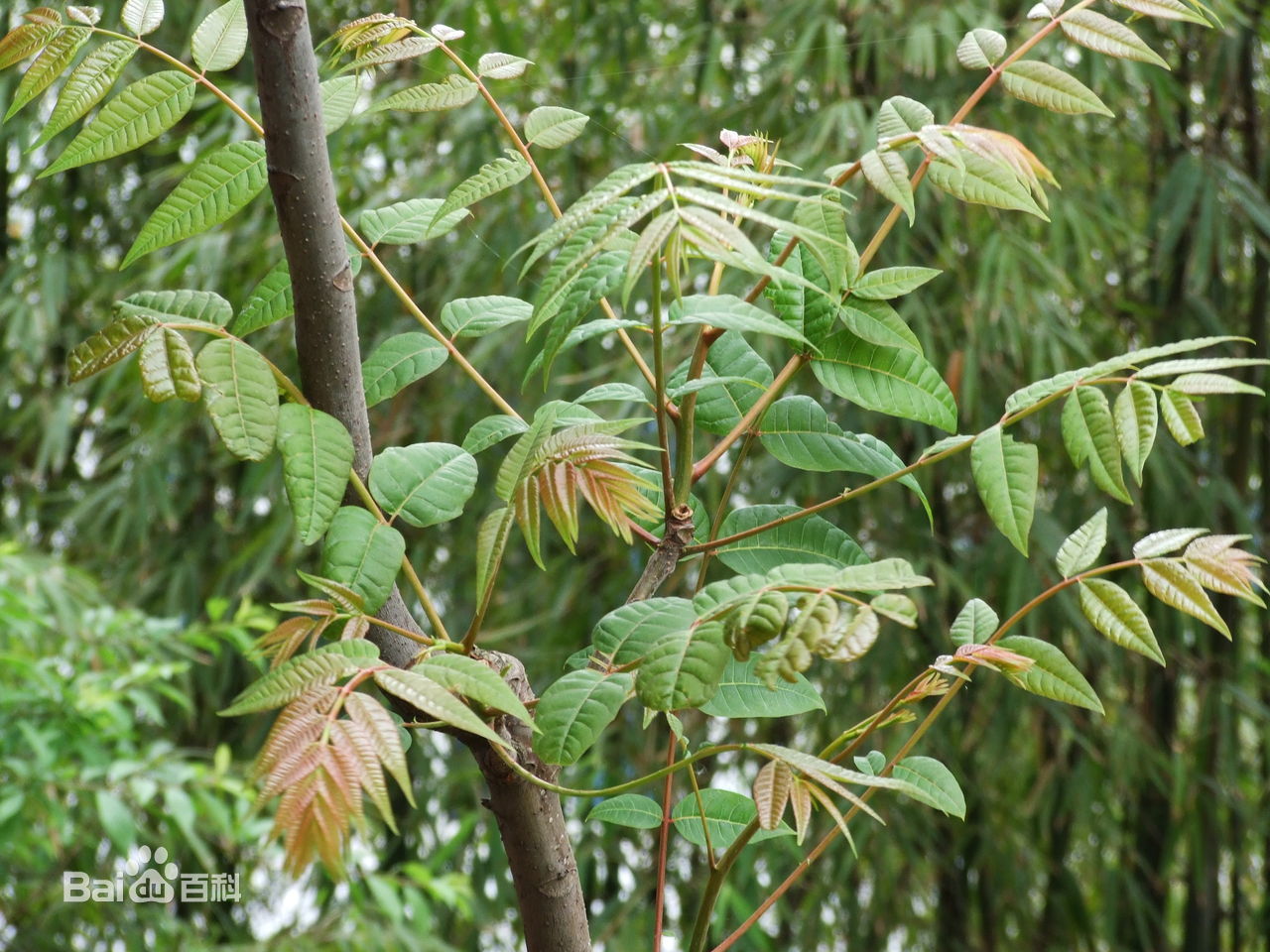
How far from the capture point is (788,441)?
1.19 ft

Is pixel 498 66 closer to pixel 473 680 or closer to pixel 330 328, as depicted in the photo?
pixel 330 328

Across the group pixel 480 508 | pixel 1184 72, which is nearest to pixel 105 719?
→ pixel 480 508

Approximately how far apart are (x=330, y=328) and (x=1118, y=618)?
233mm

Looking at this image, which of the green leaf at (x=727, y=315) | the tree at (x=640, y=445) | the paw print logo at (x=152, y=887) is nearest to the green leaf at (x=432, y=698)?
the tree at (x=640, y=445)

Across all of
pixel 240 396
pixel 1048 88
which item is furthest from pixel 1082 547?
pixel 240 396

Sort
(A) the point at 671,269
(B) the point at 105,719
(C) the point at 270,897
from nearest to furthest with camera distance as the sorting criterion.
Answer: (A) the point at 671,269 < (B) the point at 105,719 < (C) the point at 270,897

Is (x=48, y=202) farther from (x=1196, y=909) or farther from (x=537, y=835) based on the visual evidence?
(x=1196, y=909)

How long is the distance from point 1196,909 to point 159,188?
67.7 inches

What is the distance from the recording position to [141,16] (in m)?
0.36

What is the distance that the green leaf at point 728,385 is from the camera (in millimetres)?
367

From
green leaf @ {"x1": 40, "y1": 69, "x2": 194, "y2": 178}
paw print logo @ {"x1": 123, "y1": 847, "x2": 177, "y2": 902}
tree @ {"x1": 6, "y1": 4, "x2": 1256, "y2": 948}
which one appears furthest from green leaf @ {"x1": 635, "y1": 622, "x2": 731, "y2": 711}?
paw print logo @ {"x1": 123, "y1": 847, "x2": 177, "y2": 902}

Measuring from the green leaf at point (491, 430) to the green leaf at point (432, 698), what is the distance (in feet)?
0.43

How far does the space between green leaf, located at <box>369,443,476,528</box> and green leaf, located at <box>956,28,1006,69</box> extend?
21 centimetres

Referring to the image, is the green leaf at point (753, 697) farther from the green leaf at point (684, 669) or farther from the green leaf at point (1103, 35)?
the green leaf at point (1103, 35)
